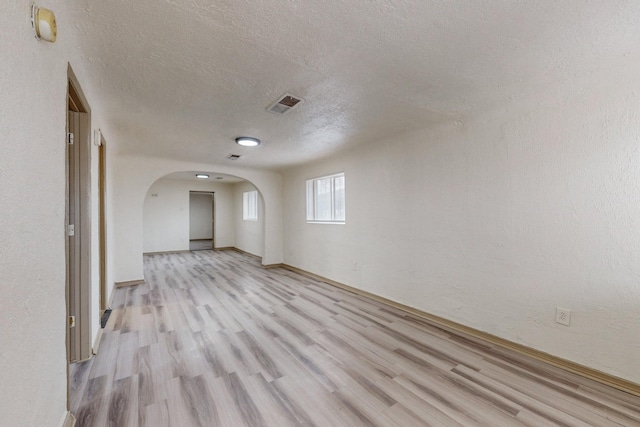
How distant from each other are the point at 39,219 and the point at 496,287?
328 centimetres

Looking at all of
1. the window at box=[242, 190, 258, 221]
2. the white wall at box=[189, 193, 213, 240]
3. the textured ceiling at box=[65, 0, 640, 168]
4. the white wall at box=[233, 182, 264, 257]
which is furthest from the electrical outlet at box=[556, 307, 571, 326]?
the white wall at box=[189, 193, 213, 240]

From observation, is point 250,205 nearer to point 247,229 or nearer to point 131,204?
point 247,229

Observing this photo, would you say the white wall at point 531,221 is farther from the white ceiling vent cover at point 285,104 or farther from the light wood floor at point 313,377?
the white ceiling vent cover at point 285,104

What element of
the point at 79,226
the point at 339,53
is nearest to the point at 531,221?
the point at 339,53

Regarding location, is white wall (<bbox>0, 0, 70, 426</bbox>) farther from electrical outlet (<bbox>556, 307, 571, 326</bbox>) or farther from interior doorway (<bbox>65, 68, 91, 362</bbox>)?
electrical outlet (<bbox>556, 307, 571, 326</bbox>)

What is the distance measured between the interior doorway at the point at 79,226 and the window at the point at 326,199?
10.9 feet

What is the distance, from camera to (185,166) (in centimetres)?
492

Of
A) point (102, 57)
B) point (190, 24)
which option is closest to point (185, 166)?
point (102, 57)

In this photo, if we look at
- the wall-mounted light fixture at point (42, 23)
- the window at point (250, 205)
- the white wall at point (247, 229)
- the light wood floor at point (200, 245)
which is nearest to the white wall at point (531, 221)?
the wall-mounted light fixture at point (42, 23)

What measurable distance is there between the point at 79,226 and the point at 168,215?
6.48m

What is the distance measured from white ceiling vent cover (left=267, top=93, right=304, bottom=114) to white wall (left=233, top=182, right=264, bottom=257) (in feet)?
14.6

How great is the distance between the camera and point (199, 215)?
10.8m

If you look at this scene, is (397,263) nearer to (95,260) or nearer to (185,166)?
(95,260)

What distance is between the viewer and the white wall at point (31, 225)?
0.81 meters
